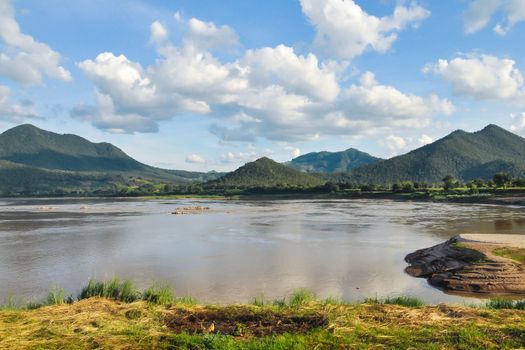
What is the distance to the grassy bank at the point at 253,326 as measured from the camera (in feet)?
35.6

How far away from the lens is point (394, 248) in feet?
128

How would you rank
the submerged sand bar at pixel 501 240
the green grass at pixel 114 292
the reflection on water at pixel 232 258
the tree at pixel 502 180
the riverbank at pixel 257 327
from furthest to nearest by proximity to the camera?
the tree at pixel 502 180 < the submerged sand bar at pixel 501 240 < the reflection on water at pixel 232 258 < the green grass at pixel 114 292 < the riverbank at pixel 257 327

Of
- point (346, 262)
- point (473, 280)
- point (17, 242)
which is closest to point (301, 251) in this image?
point (346, 262)

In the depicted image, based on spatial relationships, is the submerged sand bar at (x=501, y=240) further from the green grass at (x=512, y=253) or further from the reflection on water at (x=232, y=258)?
the reflection on water at (x=232, y=258)

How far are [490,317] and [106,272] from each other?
79.5 feet

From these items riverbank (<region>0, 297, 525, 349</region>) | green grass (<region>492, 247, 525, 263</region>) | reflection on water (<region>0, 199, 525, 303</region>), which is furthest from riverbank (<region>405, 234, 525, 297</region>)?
riverbank (<region>0, 297, 525, 349</region>)

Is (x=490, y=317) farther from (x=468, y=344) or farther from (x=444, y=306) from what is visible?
(x=468, y=344)

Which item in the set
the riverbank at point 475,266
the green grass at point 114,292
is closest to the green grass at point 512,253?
the riverbank at point 475,266

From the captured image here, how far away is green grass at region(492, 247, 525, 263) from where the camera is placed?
27.5m

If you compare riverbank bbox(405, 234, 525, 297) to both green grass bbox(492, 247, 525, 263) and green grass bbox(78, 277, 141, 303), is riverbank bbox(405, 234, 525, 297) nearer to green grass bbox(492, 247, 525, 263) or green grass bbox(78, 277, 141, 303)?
green grass bbox(492, 247, 525, 263)

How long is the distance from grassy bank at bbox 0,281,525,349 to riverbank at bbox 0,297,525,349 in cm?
2

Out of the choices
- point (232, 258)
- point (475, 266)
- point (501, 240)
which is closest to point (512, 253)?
point (475, 266)

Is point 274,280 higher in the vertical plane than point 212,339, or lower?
lower

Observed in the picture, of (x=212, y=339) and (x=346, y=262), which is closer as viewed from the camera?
(x=212, y=339)
